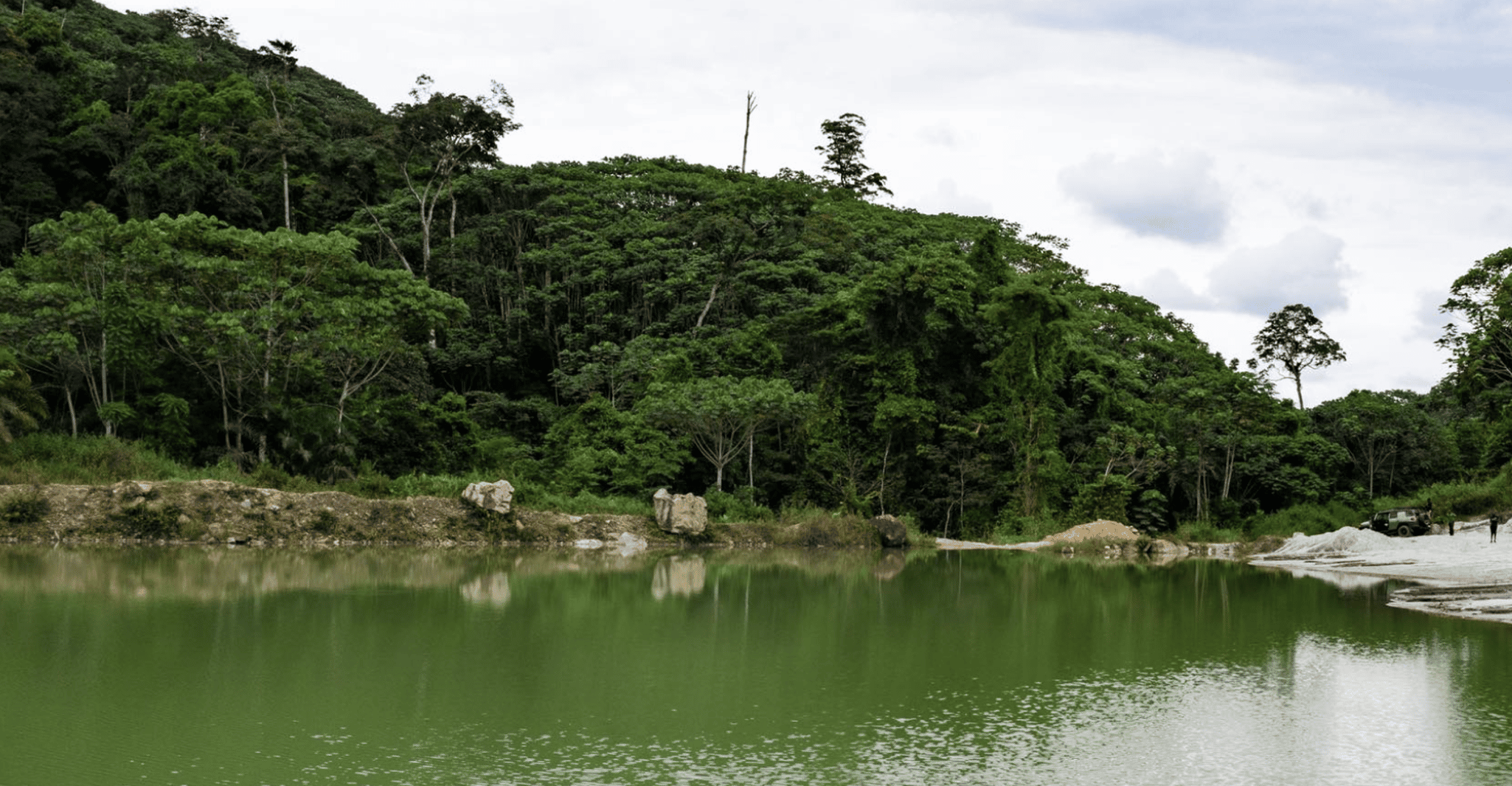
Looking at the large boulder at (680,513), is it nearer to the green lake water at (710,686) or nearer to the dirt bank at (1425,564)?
the green lake water at (710,686)

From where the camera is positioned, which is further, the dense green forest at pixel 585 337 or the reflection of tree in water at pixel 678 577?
the dense green forest at pixel 585 337

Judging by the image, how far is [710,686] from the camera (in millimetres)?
10758

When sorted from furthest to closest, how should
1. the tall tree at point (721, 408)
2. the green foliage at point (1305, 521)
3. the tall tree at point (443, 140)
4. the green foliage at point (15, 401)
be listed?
the tall tree at point (443, 140)
the green foliage at point (1305, 521)
the tall tree at point (721, 408)
the green foliage at point (15, 401)

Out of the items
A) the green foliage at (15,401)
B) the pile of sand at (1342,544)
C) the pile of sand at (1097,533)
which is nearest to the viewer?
the green foliage at (15,401)

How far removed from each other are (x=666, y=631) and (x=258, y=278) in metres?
20.0

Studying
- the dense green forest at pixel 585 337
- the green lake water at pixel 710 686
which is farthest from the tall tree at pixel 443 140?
the green lake water at pixel 710 686

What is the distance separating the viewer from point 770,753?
8156 millimetres

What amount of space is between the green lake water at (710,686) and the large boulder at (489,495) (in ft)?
30.9

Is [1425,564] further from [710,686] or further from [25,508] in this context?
[25,508]

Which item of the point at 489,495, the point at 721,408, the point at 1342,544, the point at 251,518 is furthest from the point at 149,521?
the point at 1342,544

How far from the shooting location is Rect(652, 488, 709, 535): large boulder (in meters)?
31.4

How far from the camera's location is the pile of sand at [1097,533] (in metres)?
35.1

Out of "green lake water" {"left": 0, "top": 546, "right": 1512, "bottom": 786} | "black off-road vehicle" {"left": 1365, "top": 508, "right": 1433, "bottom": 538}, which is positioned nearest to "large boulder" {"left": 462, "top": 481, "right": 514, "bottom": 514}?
"green lake water" {"left": 0, "top": 546, "right": 1512, "bottom": 786}

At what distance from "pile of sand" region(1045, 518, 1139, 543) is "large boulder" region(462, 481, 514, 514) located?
56.9 ft
